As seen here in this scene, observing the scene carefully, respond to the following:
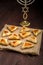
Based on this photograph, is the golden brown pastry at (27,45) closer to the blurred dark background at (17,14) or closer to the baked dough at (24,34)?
the baked dough at (24,34)

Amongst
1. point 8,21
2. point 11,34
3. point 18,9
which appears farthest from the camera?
point 18,9

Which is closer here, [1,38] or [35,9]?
[1,38]

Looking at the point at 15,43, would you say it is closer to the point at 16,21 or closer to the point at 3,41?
the point at 3,41

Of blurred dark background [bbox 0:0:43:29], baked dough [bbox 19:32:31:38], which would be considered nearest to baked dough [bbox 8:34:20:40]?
baked dough [bbox 19:32:31:38]

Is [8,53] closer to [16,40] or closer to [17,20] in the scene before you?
[16,40]

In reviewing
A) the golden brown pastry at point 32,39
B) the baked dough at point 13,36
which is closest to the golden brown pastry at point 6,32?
the baked dough at point 13,36

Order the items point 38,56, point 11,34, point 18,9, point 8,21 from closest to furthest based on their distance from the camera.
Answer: point 38,56 → point 11,34 → point 8,21 → point 18,9

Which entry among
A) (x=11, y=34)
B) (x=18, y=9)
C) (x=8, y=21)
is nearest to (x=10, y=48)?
(x=11, y=34)

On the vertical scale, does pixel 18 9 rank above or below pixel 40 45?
above
